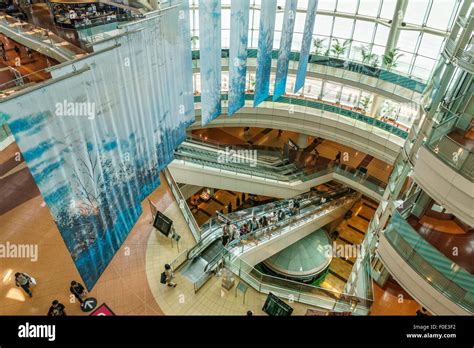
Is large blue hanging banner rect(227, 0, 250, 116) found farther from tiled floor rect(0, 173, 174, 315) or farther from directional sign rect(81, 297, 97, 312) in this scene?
directional sign rect(81, 297, 97, 312)

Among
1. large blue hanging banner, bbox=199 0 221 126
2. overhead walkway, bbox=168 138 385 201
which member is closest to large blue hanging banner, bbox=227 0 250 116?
large blue hanging banner, bbox=199 0 221 126

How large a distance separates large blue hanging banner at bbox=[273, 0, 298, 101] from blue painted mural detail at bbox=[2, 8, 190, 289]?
496 centimetres

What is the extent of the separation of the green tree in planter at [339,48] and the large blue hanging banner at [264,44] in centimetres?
554

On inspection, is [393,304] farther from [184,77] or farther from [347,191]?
[184,77]

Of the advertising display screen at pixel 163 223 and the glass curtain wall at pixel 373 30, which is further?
the glass curtain wall at pixel 373 30

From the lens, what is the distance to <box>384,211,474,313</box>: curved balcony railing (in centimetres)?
840

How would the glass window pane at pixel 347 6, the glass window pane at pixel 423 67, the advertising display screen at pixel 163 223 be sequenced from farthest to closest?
1. the glass window pane at pixel 347 6
2. the glass window pane at pixel 423 67
3. the advertising display screen at pixel 163 223

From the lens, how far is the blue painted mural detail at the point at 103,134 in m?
7.32

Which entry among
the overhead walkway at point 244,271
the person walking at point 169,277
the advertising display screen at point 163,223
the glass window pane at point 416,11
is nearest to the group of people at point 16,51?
the overhead walkway at point 244,271

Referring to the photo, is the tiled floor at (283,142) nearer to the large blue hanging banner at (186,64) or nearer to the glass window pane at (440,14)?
the glass window pane at (440,14)

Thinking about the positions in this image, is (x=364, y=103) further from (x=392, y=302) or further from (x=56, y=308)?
(x=56, y=308)

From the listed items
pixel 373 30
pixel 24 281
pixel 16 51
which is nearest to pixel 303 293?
pixel 24 281

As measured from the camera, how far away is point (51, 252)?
11273 mm
